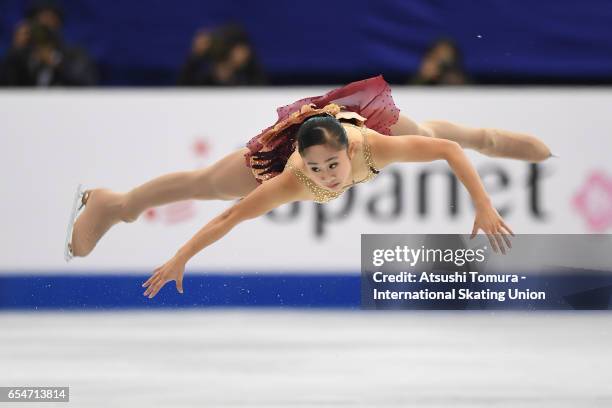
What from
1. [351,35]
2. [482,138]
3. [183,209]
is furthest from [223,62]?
[482,138]

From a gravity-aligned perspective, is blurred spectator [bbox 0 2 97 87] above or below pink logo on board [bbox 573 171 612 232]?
above

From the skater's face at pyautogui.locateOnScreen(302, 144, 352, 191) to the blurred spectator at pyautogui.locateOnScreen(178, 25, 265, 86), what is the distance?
3335 millimetres

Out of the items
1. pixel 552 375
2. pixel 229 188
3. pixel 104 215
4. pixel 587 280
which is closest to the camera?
pixel 552 375

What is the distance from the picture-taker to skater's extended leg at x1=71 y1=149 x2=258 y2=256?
233 inches

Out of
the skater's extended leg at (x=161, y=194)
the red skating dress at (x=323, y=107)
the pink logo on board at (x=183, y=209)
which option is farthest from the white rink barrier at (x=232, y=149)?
the red skating dress at (x=323, y=107)

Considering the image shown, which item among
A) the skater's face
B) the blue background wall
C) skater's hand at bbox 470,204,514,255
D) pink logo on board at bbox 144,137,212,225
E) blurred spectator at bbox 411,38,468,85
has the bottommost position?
skater's hand at bbox 470,204,514,255

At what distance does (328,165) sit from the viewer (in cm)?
504

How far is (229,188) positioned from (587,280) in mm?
2998

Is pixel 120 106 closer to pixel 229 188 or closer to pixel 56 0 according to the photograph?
pixel 56 0

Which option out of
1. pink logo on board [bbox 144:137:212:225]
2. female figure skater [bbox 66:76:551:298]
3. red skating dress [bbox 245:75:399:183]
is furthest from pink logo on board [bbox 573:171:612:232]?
red skating dress [bbox 245:75:399:183]

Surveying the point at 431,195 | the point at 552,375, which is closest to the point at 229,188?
the point at 552,375

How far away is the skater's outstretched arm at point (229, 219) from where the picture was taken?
481cm

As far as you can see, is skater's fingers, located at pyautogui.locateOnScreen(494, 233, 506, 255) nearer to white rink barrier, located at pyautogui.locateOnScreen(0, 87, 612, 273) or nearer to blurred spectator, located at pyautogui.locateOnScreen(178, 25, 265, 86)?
white rink barrier, located at pyautogui.locateOnScreen(0, 87, 612, 273)

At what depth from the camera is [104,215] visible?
21.0ft
